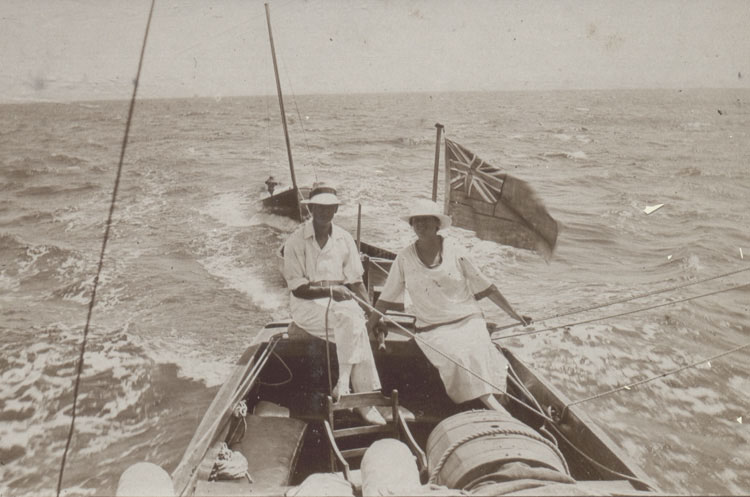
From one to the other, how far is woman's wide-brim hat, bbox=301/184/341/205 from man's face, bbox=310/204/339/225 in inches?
2.3

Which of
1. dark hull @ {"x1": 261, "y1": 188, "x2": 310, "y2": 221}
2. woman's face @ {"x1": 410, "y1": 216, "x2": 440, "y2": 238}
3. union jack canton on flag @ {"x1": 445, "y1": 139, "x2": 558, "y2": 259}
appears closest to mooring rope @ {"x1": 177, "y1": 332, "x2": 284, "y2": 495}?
woman's face @ {"x1": 410, "y1": 216, "x2": 440, "y2": 238}

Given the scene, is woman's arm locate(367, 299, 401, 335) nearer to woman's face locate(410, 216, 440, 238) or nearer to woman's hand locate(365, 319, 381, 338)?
woman's hand locate(365, 319, 381, 338)

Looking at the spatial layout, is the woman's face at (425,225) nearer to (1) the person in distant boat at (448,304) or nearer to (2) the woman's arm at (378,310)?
(1) the person in distant boat at (448,304)

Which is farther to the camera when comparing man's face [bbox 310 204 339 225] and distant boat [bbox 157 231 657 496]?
man's face [bbox 310 204 339 225]

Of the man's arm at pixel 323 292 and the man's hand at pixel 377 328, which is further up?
the man's arm at pixel 323 292

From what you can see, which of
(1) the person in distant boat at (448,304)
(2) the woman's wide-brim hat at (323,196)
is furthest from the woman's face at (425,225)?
(2) the woman's wide-brim hat at (323,196)

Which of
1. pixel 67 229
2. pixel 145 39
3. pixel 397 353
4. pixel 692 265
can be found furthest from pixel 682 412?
pixel 67 229

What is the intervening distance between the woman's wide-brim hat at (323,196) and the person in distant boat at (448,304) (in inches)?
24.1

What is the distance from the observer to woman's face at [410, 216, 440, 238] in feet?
12.6

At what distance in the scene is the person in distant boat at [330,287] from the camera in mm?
4016

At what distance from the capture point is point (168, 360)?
800 cm

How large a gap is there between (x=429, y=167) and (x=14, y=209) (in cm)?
1874

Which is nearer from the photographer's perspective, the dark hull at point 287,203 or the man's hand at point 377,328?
the man's hand at point 377,328

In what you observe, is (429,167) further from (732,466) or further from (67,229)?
(732,466)
